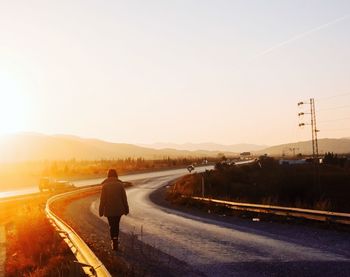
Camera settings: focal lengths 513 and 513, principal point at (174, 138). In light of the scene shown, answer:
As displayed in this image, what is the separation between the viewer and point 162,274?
10445 millimetres

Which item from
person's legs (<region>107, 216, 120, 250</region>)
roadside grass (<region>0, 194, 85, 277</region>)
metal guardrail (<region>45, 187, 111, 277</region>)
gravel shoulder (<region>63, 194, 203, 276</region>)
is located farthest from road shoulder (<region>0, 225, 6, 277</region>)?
person's legs (<region>107, 216, 120, 250</region>)

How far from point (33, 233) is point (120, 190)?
27.7 ft

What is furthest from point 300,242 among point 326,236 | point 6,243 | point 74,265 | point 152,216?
point 6,243

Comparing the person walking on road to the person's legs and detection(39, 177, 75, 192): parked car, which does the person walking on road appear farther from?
detection(39, 177, 75, 192): parked car

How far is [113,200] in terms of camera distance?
1409 centimetres

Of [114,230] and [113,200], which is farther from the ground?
[113,200]

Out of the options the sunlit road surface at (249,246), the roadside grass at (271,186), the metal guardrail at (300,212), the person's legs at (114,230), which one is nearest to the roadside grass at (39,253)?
the person's legs at (114,230)

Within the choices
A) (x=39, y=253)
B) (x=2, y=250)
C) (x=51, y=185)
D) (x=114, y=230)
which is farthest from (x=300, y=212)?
(x=51, y=185)

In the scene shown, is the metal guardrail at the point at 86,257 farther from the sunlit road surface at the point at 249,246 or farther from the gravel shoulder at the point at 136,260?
the sunlit road surface at the point at 249,246

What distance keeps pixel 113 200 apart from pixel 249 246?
12.7ft

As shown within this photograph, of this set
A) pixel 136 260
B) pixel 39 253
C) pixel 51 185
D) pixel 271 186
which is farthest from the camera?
pixel 51 185

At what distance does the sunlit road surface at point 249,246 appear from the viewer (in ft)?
34.4

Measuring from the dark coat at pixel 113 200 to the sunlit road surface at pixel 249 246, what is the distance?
5.02 ft

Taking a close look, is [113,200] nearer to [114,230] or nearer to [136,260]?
[114,230]
